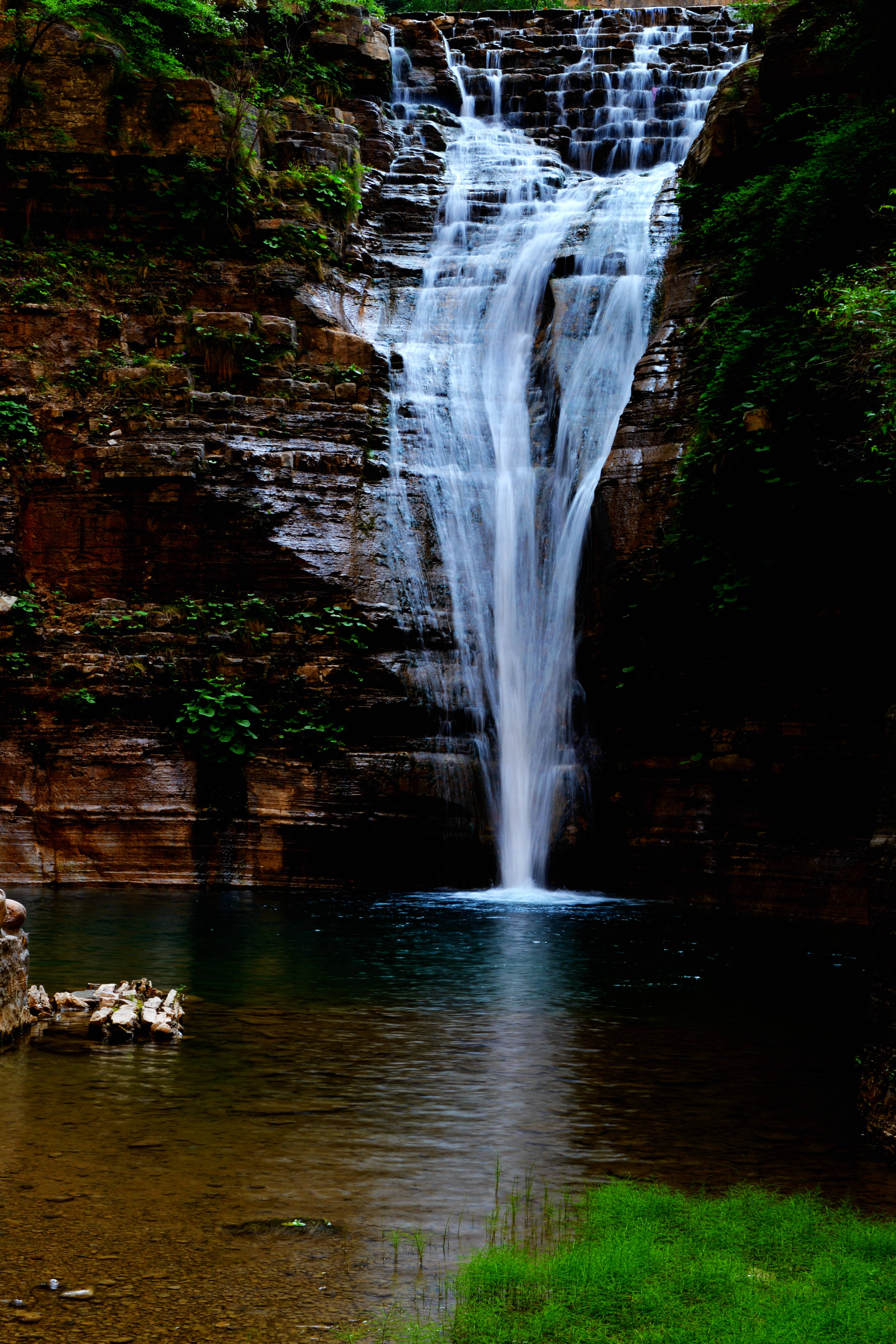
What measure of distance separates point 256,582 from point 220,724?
213 cm

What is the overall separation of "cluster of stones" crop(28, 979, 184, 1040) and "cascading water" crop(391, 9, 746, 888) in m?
7.29

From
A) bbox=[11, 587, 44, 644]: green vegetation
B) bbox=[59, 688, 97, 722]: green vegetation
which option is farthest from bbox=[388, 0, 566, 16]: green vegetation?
bbox=[59, 688, 97, 722]: green vegetation

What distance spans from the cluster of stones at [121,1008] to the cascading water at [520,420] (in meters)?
7.29

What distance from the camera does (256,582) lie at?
15.4 meters

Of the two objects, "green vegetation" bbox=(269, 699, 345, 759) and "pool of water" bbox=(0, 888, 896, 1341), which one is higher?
"green vegetation" bbox=(269, 699, 345, 759)

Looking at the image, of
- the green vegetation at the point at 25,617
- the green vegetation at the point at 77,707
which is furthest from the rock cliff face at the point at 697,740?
the green vegetation at the point at 25,617

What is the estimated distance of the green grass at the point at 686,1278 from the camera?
337 cm

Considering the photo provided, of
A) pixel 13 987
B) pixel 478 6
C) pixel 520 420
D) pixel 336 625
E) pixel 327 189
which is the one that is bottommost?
pixel 13 987

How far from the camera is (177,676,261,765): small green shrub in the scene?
1434 centimetres

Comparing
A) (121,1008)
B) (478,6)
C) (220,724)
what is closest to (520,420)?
(220,724)

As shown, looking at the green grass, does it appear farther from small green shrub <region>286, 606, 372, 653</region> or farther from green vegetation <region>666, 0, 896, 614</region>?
small green shrub <region>286, 606, 372, 653</region>

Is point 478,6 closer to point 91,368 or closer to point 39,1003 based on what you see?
point 91,368

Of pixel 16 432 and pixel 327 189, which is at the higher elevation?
pixel 327 189

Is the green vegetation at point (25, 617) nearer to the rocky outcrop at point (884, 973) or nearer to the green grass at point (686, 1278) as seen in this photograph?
the rocky outcrop at point (884, 973)
